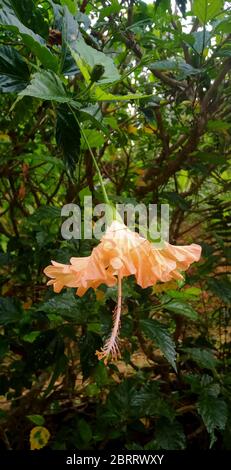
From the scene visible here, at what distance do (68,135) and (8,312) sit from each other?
59cm

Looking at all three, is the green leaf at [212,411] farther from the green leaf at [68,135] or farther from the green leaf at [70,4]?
the green leaf at [70,4]

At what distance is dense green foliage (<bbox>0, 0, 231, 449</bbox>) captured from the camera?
51 centimetres

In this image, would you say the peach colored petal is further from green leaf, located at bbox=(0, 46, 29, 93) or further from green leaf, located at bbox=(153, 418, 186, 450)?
green leaf, located at bbox=(153, 418, 186, 450)

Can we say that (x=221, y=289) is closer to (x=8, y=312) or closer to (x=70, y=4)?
→ (x=8, y=312)

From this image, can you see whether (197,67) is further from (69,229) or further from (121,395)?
(121,395)

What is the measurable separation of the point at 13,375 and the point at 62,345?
0.31m

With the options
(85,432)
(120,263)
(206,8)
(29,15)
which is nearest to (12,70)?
(29,15)

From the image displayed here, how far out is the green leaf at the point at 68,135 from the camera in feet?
1.65

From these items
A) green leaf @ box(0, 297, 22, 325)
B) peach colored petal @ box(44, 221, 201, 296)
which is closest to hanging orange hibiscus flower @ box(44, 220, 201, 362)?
peach colored petal @ box(44, 221, 201, 296)

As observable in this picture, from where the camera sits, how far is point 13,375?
1.18 m

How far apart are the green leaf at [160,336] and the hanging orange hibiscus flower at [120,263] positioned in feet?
1.05

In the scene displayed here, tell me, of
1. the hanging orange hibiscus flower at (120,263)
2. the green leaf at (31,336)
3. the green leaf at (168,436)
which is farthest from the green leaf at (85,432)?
the hanging orange hibiscus flower at (120,263)

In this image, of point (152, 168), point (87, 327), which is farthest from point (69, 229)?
point (152, 168)

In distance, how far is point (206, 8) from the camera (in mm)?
767
